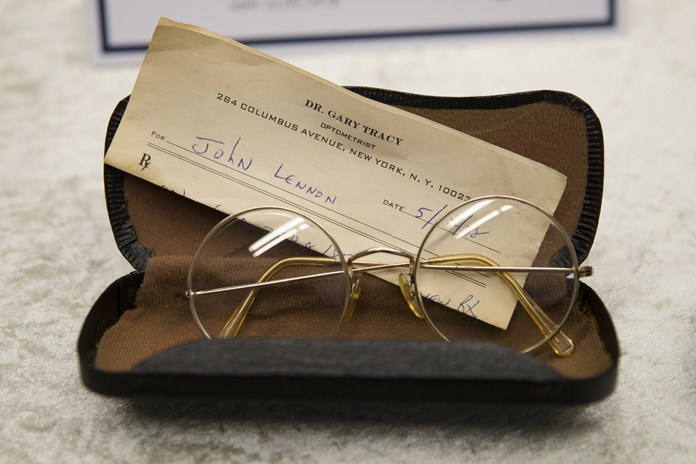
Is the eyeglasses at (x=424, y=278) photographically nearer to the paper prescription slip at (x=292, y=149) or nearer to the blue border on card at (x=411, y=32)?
the paper prescription slip at (x=292, y=149)

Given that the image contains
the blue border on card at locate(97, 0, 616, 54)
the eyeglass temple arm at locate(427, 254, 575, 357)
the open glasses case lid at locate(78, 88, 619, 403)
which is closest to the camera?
the open glasses case lid at locate(78, 88, 619, 403)

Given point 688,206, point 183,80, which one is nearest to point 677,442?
point 688,206

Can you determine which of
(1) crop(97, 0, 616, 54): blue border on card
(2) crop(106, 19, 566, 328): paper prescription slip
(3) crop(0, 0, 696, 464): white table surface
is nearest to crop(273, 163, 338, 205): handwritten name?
(2) crop(106, 19, 566, 328): paper prescription slip

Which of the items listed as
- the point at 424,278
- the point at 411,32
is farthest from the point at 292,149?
the point at 411,32

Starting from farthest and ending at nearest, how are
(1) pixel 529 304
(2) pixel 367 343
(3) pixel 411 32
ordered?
(3) pixel 411 32, (1) pixel 529 304, (2) pixel 367 343

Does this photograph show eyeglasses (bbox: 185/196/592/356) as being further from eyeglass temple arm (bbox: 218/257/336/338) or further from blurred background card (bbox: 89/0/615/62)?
blurred background card (bbox: 89/0/615/62)

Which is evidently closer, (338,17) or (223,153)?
(223,153)

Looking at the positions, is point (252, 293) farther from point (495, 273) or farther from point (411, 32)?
point (411, 32)

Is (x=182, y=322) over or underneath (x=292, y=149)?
underneath
